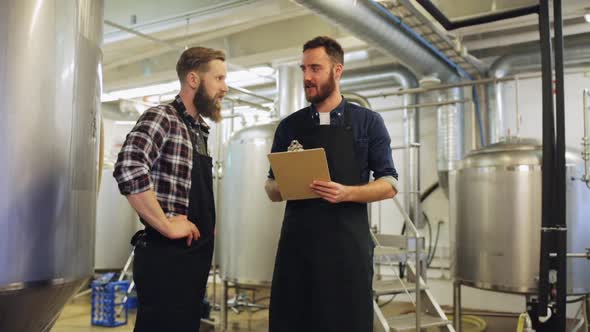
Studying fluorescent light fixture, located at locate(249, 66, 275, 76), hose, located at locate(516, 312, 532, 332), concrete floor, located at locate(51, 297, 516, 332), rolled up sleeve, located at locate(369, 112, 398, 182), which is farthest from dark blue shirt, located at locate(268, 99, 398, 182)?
fluorescent light fixture, located at locate(249, 66, 275, 76)

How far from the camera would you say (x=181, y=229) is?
1.72 m

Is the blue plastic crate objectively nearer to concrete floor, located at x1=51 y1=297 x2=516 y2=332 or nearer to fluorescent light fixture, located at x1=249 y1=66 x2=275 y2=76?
concrete floor, located at x1=51 y1=297 x2=516 y2=332

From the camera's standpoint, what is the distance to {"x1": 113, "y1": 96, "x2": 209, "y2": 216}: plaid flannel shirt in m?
1.66

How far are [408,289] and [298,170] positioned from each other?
2.76 metres

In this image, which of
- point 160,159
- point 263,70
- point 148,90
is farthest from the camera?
point 148,90

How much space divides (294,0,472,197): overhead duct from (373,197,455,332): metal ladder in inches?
56.3

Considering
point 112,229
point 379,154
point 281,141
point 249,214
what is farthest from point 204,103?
point 112,229

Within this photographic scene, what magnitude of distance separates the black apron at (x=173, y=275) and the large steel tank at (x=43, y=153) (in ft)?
0.82

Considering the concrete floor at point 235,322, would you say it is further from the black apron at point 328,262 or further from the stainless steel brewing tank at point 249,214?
the black apron at point 328,262

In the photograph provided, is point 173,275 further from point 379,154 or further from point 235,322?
point 235,322

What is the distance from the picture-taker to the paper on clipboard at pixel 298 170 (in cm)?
183

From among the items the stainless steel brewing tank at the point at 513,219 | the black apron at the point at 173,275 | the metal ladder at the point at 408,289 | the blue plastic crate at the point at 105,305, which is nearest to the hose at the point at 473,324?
the stainless steel brewing tank at the point at 513,219

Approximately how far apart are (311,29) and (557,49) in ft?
10.5

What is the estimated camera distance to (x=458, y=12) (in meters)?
5.68
